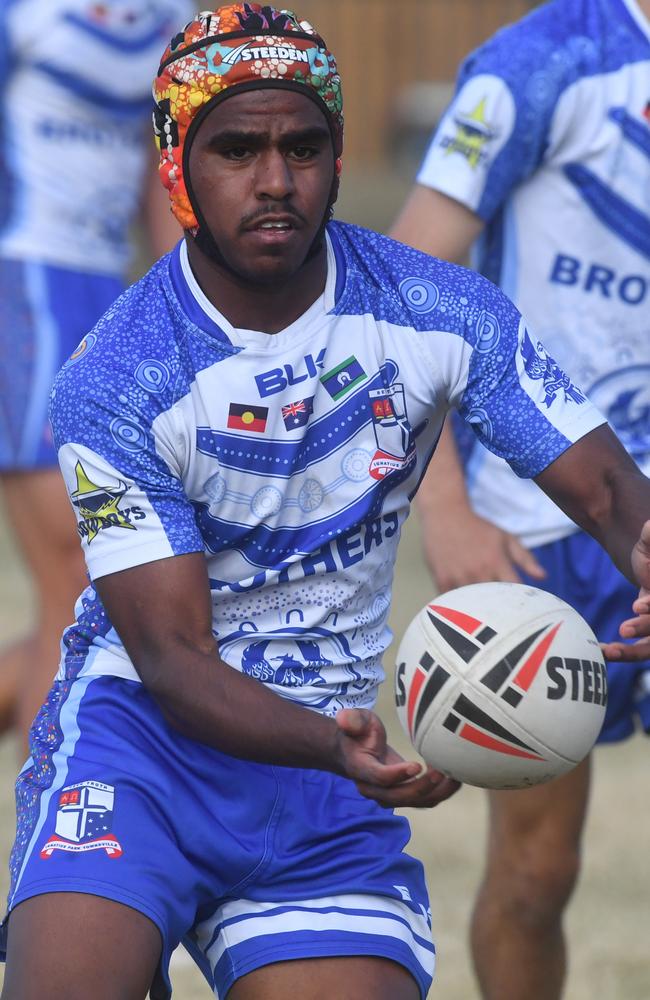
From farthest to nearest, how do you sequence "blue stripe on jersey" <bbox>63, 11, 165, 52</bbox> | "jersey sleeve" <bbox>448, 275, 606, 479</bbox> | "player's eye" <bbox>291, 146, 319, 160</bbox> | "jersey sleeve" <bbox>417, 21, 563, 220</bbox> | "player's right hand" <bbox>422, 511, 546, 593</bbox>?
"blue stripe on jersey" <bbox>63, 11, 165, 52</bbox>
"player's right hand" <bbox>422, 511, 546, 593</bbox>
"jersey sleeve" <bbox>417, 21, 563, 220</bbox>
"jersey sleeve" <bbox>448, 275, 606, 479</bbox>
"player's eye" <bbox>291, 146, 319, 160</bbox>

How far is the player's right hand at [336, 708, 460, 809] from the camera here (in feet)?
10.4

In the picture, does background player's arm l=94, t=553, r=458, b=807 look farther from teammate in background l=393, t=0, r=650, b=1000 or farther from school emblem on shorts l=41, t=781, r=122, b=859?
teammate in background l=393, t=0, r=650, b=1000

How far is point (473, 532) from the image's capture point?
15.3ft

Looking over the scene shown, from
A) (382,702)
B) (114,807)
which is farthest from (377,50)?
(114,807)

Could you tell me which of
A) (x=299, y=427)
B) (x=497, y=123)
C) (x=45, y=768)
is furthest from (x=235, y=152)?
(x=45, y=768)

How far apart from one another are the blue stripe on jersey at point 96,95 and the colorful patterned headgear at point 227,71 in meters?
2.17

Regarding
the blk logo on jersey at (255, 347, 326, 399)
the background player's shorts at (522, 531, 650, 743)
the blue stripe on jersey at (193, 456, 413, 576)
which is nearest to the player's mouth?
the blk logo on jersey at (255, 347, 326, 399)

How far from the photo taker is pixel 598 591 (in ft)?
15.7

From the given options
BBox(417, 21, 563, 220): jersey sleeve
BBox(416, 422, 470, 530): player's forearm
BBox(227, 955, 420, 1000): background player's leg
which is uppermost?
BBox(417, 21, 563, 220): jersey sleeve

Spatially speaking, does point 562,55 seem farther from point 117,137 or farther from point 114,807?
point 114,807

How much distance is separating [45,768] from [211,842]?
38cm

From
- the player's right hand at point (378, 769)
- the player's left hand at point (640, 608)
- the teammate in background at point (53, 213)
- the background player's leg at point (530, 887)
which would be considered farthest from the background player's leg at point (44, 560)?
the player's right hand at point (378, 769)

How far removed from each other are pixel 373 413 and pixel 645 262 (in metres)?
1.35

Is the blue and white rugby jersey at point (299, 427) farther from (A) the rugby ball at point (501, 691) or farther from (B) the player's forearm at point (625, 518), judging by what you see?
(A) the rugby ball at point (501, 691)
